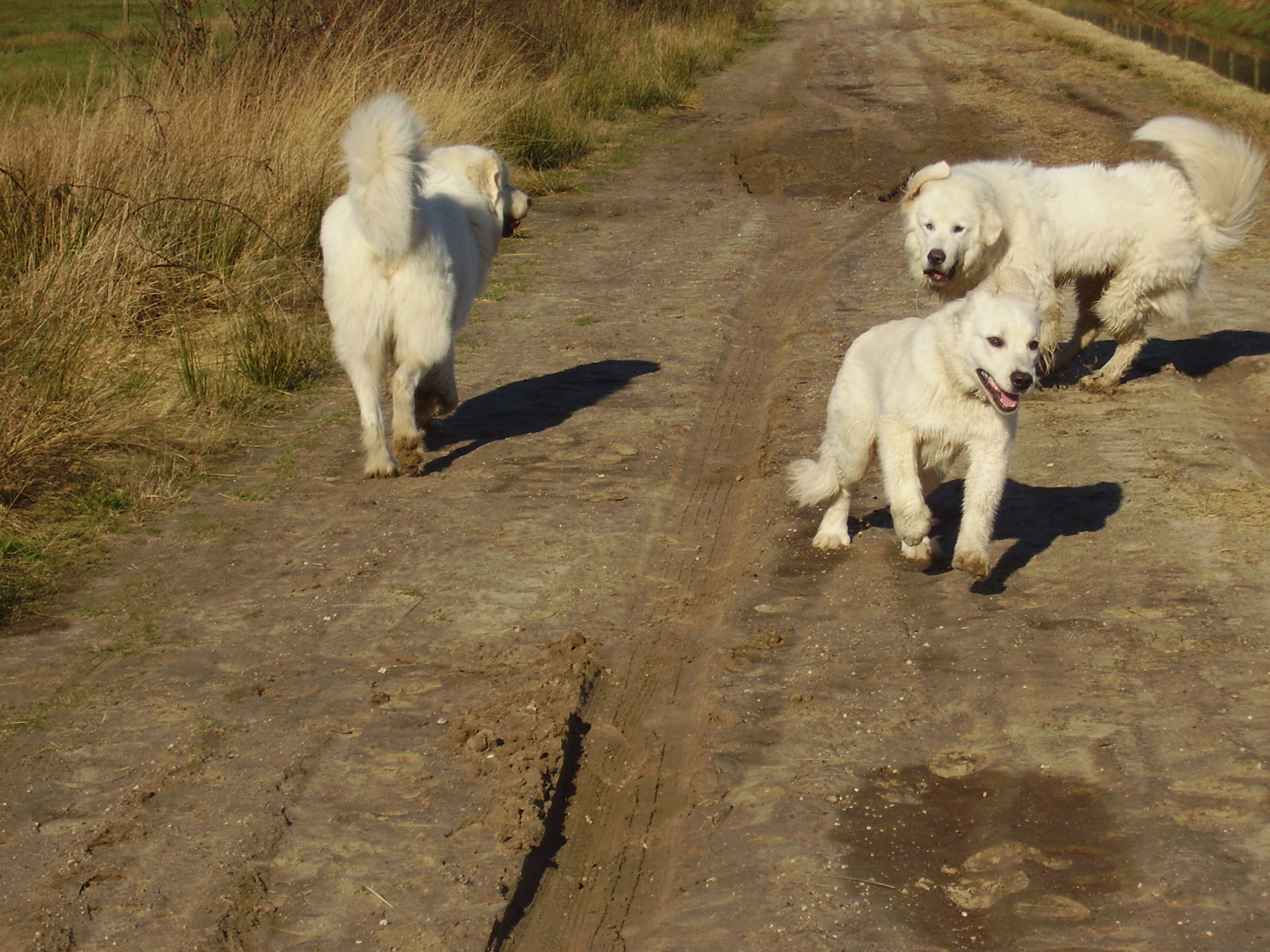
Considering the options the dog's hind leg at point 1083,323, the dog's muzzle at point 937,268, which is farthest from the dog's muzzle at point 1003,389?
the dog's hind leg at point 1083,323

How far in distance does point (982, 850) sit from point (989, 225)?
4.50 metres

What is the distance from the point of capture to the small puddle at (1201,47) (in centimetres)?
2547

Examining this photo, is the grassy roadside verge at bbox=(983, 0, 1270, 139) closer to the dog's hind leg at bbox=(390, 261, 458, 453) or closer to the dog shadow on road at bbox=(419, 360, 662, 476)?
the dog shadow on road at bbox=(419, 360, 662, 476)

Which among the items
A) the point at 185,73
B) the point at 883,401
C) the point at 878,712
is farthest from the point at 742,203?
the point at 878,712

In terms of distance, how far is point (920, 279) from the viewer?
24.5 feet

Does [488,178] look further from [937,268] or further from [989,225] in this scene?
[989,225]

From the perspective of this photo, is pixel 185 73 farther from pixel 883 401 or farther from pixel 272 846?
pixel 272 846

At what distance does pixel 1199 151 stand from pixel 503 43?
11.5 meters

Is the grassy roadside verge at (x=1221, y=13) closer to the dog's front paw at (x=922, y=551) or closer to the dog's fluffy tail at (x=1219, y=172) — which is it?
the dog's fluffy tail at (x=1219, y=172)

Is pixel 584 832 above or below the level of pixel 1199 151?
below

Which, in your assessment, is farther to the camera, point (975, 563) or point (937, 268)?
point (937, 268)

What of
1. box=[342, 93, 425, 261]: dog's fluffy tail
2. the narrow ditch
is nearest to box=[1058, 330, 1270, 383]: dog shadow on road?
box=[342, 93, 425, 261]: dog's fluffy tail

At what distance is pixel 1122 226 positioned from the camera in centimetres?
791

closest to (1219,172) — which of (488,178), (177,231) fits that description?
(488,178)
